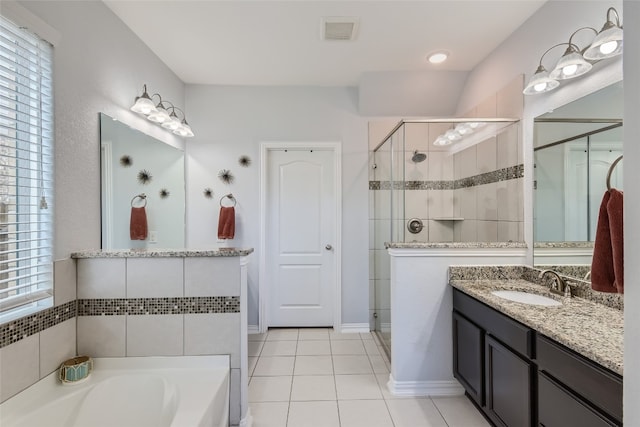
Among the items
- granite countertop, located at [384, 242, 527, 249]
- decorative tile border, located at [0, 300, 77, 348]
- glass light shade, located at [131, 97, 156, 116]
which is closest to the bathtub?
decorative tile border, located at [0, 300, 77, 348]

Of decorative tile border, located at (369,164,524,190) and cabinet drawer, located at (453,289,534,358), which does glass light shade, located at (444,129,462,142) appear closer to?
decorative tile border, located at (369,164,524,190)

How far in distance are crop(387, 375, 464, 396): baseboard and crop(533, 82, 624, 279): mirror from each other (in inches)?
40.3

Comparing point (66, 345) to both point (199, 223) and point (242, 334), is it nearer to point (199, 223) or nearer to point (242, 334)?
point (242, 334)

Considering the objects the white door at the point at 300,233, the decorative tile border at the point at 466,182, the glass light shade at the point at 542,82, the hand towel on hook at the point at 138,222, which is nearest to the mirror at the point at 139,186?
the hand towel on hook at the point at 138,222

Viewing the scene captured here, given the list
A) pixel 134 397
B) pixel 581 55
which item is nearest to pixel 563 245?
pixel 581 55

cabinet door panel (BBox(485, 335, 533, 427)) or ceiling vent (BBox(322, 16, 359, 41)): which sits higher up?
ceiling vent (BBox(322, 16, 359, 41))

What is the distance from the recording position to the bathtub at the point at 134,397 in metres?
1.37

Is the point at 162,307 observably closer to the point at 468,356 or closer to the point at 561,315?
the point at 468,356

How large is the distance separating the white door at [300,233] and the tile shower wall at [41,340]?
1860mm

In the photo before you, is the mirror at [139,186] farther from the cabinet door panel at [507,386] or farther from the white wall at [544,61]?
the white wall at [544,61]

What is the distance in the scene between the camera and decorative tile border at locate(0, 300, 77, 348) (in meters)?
1.32

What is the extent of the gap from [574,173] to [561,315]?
33.1 inches

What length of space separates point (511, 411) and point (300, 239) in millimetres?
2283

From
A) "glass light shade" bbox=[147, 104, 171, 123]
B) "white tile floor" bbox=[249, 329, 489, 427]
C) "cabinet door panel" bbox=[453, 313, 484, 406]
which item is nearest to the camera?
"cabinet door panel" bbox=[453, 313, 484, 406]
